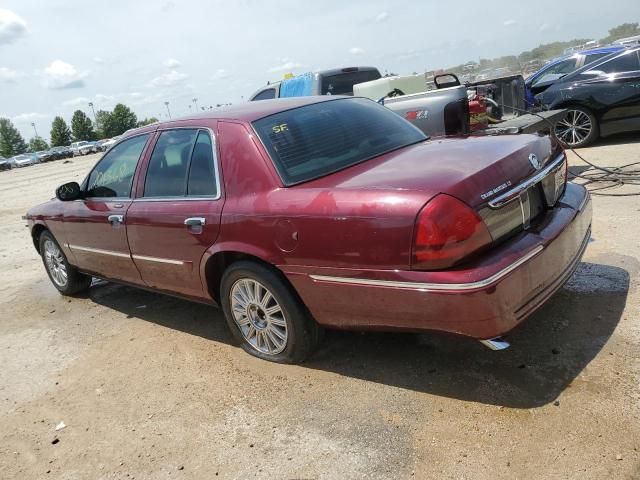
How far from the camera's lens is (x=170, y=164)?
4.09 m

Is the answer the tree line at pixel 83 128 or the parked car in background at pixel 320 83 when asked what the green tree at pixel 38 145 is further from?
the parked car in background at pixel 320 83

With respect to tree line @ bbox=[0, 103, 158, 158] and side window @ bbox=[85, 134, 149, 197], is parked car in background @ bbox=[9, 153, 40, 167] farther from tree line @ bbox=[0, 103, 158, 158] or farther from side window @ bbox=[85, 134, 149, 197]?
side window @ bbox=[85, 134, 149, 197]

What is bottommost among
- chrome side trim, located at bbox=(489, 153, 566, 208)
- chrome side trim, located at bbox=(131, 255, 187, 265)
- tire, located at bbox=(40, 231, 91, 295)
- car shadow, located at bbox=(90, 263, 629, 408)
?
car shadow, located at bbox=(90, 263, 629, 408)

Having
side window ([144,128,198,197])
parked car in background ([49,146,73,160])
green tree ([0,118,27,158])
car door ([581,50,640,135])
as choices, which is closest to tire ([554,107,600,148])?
car door ([581,50,640,135])

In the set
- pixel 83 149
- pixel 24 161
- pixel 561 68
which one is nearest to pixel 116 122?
pixel 83 149

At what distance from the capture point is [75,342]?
184 inches

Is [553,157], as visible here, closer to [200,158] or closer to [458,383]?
[458,383]

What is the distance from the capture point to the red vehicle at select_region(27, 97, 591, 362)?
8.81 ft

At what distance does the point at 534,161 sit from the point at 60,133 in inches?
3749

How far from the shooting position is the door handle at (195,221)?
365cm

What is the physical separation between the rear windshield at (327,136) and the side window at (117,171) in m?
1.37

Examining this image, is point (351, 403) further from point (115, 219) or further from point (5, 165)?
point (5, 165)

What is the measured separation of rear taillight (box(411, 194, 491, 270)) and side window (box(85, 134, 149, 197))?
8.64 ft

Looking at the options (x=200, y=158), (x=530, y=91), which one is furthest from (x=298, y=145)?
(x=530, y=91)
